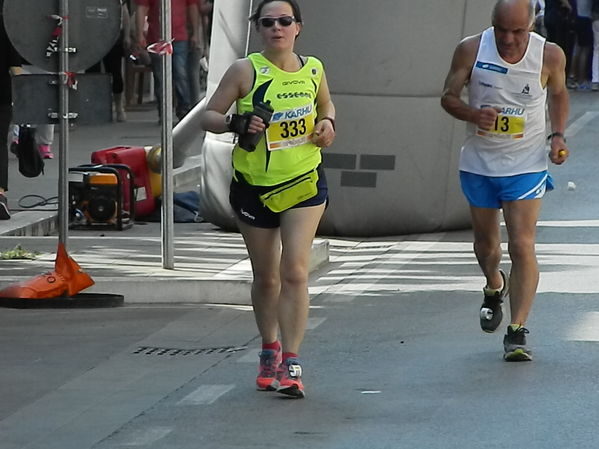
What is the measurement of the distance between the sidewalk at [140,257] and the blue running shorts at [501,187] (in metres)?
2.21

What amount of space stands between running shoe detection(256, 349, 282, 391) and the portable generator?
643cm

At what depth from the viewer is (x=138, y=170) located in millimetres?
14992

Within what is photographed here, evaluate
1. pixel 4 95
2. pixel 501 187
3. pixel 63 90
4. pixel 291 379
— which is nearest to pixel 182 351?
pixel 291 379

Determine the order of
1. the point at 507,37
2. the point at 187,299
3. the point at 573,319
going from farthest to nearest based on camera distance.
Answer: the point at 187,299 < the point at 573,319 < the point at 507,37

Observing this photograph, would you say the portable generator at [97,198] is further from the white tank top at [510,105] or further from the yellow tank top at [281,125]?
the yellow tank top at [281,125]

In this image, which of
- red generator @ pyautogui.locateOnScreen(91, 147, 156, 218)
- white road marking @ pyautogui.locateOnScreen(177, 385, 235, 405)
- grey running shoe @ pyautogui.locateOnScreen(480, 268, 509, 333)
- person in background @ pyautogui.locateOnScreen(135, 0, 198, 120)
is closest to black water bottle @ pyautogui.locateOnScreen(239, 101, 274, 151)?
white road marking @ pyautogui.locateOnScreen(177, 385, 235, 405)

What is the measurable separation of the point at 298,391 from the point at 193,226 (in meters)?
6.73

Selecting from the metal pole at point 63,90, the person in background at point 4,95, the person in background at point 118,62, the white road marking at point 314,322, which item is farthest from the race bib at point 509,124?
the person in background at point 118,62

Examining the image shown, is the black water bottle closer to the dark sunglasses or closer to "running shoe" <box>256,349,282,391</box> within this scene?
the dark sunglasses

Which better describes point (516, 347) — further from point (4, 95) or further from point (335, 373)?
point (4, 95)

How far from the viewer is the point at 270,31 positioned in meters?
7.62

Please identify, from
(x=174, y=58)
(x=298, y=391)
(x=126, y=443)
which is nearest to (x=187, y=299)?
(x=298, y=391)

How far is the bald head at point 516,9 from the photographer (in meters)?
8.32

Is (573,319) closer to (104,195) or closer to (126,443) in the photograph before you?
(126,443)
